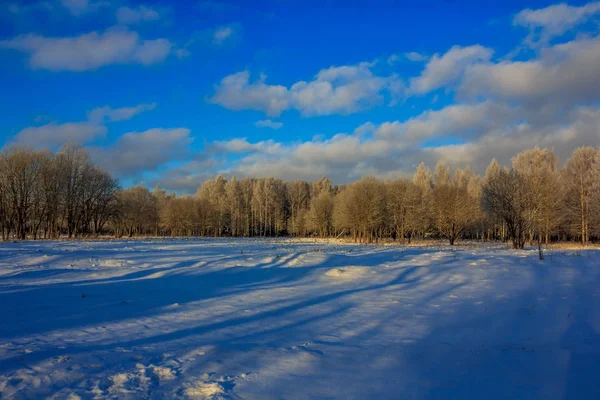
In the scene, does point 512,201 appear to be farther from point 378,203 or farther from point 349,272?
point 349,272

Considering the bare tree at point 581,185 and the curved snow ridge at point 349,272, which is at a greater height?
the bare tree at point 581,185

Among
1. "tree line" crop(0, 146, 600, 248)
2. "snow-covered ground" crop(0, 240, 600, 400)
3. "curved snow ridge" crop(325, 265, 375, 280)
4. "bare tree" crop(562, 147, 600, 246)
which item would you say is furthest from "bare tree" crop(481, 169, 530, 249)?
"curved snow ridge" crop(325, 265, 375, 280)

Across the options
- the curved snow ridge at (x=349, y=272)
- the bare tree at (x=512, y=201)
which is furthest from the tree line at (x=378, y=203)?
the curved snow ridge at (x=349, y=272)

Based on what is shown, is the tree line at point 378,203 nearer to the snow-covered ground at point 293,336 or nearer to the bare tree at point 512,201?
the bare tree at point 512,201

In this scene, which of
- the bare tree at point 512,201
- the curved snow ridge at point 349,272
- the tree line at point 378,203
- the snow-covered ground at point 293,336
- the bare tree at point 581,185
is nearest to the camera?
the snow-covered ground at point 293,336

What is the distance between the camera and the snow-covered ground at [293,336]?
5.77m

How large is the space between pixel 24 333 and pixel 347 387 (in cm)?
664

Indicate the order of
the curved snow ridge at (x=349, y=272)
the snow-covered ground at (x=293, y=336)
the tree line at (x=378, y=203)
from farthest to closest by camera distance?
the tree line at (x=378, y=203) < the curved snow ridge at (x=349, y=272) < the snow-covered ground at (x=293, y=336)

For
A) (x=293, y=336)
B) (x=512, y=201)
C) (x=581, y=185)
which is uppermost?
(x=581, y=185)

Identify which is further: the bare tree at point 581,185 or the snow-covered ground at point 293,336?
the bare tree at point 581,185

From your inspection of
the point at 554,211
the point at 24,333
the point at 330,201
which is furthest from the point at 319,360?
the point at 330,201

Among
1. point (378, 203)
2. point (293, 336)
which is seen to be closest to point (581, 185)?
point (378, 203)

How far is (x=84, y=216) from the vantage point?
64938 mm

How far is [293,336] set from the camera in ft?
27.7
